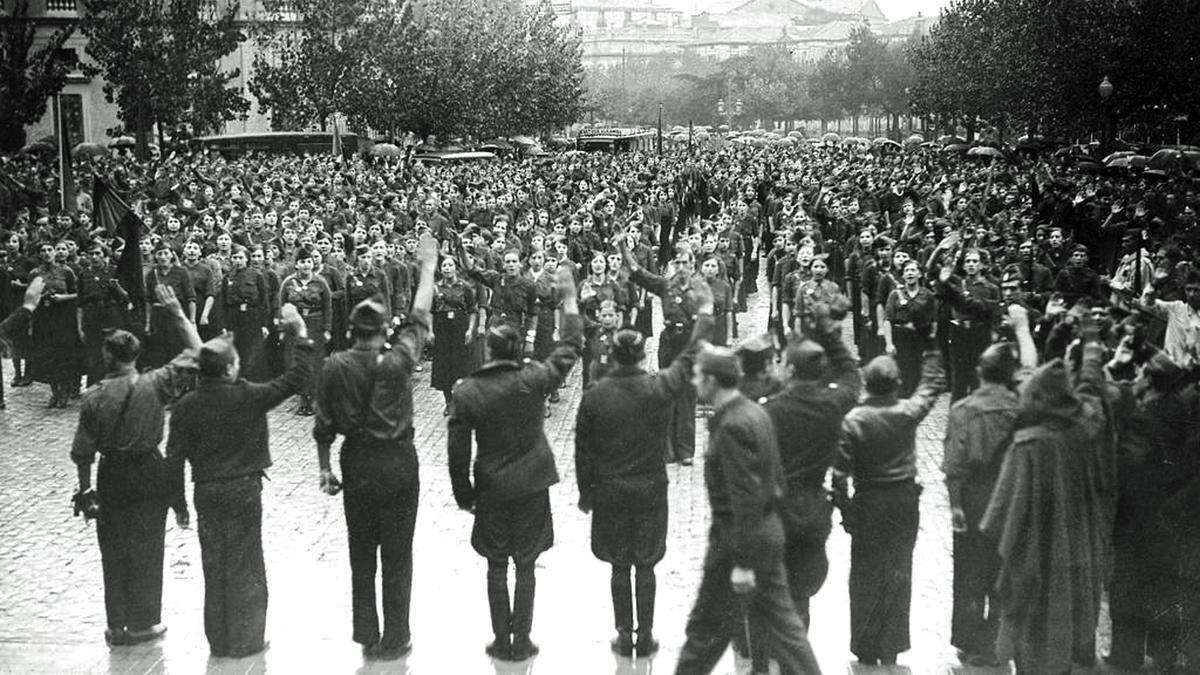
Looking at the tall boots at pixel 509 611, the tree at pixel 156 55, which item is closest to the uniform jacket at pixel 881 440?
the tall boots at pixel 509 611

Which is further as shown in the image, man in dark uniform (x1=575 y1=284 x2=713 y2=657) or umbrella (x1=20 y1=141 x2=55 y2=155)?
umbrella (x1=20 y1=141 x2=55 y2=155)

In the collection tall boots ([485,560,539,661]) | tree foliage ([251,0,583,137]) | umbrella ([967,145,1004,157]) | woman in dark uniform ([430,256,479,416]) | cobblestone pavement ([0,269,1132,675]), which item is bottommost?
cobblestone pavement ([0,269,1132,675])

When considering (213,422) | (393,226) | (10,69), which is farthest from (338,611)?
(10,69)

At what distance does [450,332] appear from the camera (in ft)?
47.0

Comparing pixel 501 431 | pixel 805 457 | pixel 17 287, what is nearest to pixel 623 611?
pixel 501 431

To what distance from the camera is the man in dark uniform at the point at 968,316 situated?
12.8 metres

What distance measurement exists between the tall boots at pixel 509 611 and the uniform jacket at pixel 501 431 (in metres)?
0.41

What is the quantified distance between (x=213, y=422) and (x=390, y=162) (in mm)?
36323

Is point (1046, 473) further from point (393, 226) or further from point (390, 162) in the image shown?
point (390, 162)

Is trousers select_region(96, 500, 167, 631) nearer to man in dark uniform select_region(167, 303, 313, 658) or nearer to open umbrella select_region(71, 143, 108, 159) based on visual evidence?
man in dark uniform select_region(167, 303, 313, 658)

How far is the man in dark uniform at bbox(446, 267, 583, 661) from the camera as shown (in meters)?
7.41

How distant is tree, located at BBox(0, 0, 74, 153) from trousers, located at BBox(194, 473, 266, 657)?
37616 mm

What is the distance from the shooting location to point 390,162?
43000mm

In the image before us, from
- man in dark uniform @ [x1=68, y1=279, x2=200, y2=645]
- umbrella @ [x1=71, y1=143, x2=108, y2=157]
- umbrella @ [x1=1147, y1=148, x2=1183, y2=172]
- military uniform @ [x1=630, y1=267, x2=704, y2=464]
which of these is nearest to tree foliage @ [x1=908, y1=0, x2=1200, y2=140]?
umbrella @ [x1=1147, y1=148, x2=1183, y2=172]
